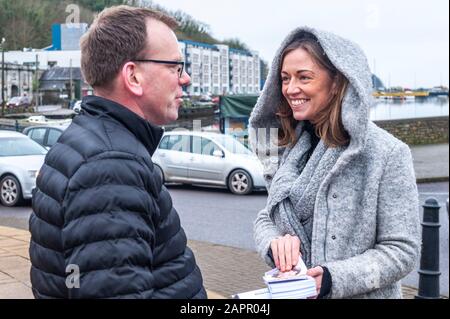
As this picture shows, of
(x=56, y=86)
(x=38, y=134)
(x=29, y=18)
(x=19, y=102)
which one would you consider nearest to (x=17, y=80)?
(x=56, y=86)

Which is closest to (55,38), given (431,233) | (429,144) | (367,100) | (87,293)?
(431,233)

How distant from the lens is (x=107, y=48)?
1782mm

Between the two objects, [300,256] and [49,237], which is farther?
[300,256]

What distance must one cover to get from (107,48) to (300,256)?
3.23ft

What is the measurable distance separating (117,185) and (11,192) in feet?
36.6

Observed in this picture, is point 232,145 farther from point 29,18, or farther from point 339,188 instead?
point 339,188

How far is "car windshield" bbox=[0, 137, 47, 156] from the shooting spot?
12.9 m

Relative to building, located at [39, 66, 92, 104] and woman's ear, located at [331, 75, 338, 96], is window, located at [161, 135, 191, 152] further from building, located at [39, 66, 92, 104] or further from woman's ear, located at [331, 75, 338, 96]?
woman's ear, located at [331, 75, 338, 96]

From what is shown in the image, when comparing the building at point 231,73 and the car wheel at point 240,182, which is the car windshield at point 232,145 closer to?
the car wheel at point 240,182

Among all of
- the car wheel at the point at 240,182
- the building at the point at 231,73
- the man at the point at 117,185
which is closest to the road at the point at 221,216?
the car wheel at the point at 240,182

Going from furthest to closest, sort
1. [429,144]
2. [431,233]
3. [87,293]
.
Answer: [429,144]
[431,233]
[87,293]

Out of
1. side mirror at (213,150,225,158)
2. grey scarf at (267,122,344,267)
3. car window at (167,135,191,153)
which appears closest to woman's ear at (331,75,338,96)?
grey scarf at (267,122,344,267)

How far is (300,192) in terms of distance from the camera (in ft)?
7.59
